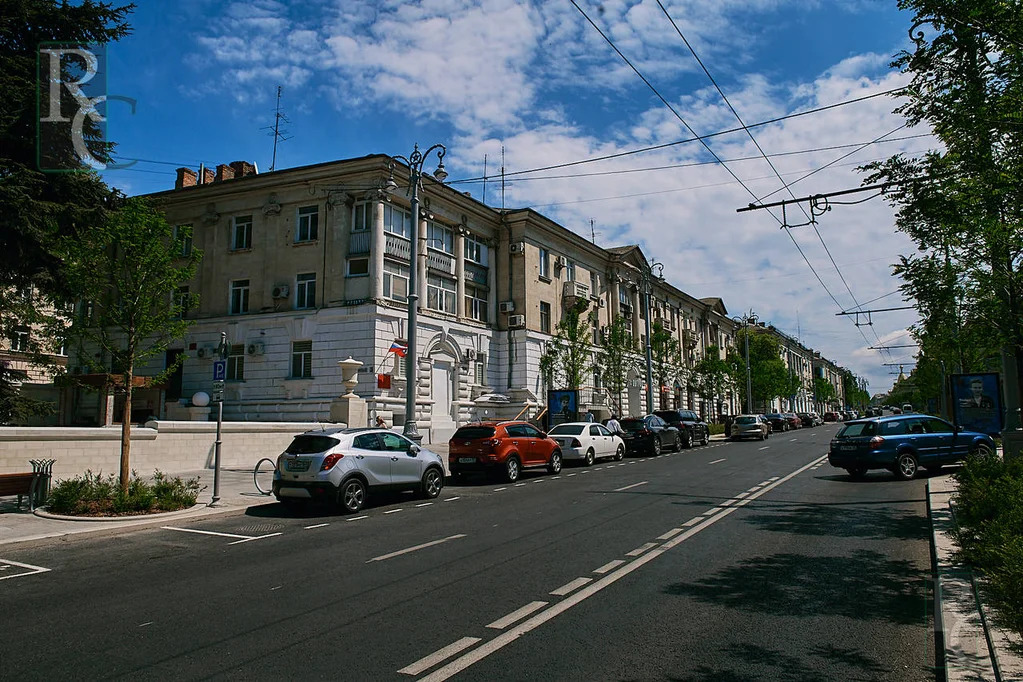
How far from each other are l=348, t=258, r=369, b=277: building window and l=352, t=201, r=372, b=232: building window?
138 cm

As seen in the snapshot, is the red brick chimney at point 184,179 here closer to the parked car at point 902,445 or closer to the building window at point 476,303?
the building window at point 476,303

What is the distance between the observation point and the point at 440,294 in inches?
1388

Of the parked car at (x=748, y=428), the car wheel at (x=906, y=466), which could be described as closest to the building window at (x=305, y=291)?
the car wheel at (x=906, y=466)

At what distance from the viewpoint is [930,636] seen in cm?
552

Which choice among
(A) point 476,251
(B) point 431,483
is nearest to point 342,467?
(B) point 431,483

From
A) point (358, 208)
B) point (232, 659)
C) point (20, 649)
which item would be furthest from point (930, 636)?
point (358, 208)

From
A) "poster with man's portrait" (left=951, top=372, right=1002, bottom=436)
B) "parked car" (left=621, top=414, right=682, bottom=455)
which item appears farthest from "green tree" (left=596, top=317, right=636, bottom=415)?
"poster with man's portrait" (left=951, top=372, right=1002, bottom=436)

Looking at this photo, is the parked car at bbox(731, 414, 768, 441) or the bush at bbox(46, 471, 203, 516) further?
the parked car at bbox(731, 414, 768, 441)

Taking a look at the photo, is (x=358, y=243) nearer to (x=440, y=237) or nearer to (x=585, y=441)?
(x=440, y=237)

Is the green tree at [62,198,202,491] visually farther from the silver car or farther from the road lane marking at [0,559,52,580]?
the road lane marking at [0,559,52,580]

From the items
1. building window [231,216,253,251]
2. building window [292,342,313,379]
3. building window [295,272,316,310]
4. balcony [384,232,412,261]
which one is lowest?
building window [292,342,313,379]

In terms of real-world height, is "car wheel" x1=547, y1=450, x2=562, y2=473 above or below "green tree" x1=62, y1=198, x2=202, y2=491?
below

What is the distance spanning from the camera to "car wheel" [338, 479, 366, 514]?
43.1 feet

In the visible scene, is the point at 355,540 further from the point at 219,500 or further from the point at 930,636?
the point at 930,636
